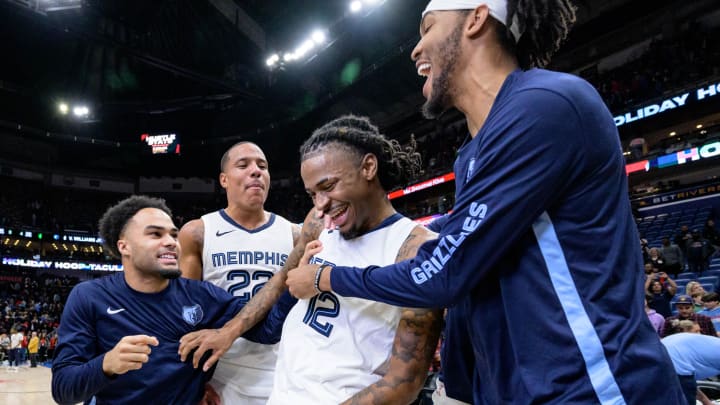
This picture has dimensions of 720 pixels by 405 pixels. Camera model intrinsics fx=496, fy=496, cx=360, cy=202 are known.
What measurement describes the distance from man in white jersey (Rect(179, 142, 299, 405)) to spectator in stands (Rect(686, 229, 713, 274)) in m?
9.98

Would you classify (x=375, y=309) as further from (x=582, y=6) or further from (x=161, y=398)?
(x=582, y=6)

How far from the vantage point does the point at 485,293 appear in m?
1.17

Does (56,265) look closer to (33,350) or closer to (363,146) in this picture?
(33,350)

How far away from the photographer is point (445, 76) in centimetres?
140

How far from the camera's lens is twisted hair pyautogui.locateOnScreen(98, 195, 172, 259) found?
8.75 ft

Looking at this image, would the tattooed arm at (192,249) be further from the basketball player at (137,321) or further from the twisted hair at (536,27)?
the twisted hair at (536,27)

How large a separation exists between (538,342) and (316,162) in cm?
110

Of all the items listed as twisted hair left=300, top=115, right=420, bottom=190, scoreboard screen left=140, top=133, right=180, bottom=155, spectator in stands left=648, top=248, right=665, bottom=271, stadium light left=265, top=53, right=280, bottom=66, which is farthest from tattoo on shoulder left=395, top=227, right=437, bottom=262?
scoreboard screen left=140, top=133, right=180, bottom=155

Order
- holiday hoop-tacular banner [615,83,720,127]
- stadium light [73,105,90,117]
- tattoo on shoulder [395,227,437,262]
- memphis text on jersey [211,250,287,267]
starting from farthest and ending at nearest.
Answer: stadium light [73,105,90,117] < holiday hoop-tacular banner [615,83,720,127] < memphis text on jersey [211,250,287,267] < tattoo on shoulder [395,227,437,262]

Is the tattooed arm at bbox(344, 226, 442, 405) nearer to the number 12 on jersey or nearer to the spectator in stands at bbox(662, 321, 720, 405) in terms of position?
the number 12 on jersey

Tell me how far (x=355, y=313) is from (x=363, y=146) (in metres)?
0.65

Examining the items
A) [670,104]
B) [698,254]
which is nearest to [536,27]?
[698,254]

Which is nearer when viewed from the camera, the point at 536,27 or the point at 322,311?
the point at 536,27

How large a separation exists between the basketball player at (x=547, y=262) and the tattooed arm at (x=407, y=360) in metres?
0.39
